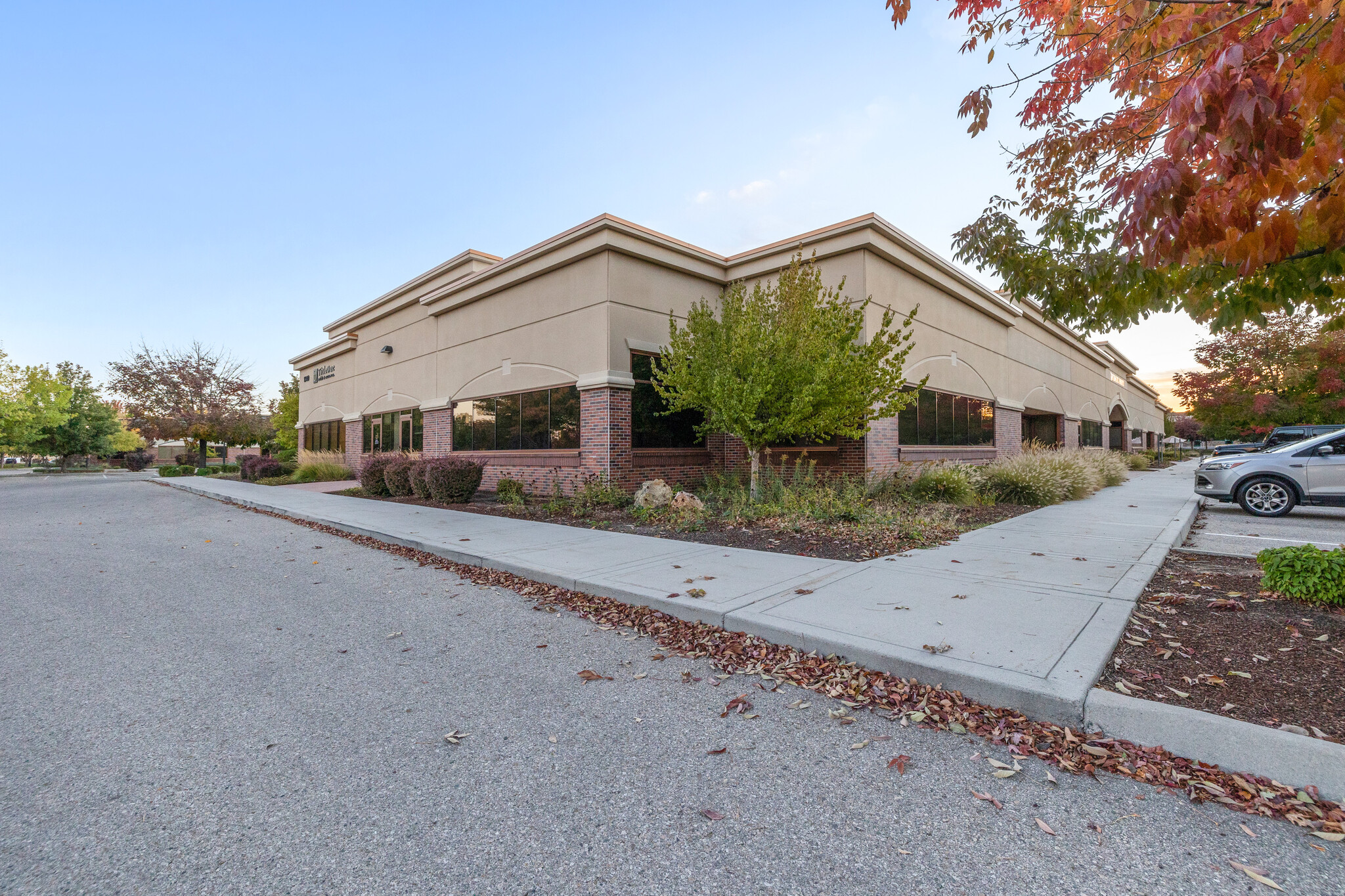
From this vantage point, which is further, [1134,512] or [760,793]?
[1134,512]

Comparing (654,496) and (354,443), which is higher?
(354,443)

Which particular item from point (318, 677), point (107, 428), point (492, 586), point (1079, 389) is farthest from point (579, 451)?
point (107, 428)

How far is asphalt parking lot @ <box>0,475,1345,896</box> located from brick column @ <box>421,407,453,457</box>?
13.8 meters

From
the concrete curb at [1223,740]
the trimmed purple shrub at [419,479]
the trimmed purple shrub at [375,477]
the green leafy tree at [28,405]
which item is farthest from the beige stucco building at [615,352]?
the green leafy tree at [28,405]

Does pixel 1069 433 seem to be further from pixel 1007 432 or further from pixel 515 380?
pixel 515 380

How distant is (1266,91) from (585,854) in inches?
162

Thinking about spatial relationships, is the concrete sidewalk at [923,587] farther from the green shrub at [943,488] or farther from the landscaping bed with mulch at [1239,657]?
the green shrub at [943,488]

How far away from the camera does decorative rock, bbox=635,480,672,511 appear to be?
11.4 m

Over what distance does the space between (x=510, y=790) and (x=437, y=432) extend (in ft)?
57.5

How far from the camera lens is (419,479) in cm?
1468

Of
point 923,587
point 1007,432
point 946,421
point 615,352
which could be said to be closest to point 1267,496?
point 946,421

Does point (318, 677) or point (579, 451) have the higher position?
point (579, 451)

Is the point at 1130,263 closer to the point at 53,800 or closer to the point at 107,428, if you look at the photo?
the point at 53,800

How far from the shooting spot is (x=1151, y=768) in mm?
2832
